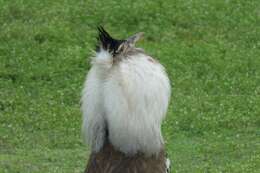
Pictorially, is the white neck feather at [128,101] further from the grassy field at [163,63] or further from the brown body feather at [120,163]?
the grassy field at [163,63]

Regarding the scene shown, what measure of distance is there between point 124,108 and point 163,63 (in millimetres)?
10330

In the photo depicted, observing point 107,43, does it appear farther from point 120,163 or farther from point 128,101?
point 120,163

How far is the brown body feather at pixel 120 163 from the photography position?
7660 mm

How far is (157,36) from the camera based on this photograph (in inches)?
762

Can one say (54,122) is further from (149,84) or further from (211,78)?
(149,84)

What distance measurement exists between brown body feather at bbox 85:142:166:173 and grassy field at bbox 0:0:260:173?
16.2 ft

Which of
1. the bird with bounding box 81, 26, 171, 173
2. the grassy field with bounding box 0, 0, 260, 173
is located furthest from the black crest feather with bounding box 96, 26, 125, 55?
the grassy field with bounding box 0, 0, 260, 173

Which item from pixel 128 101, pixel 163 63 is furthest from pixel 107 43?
pixel 163 63

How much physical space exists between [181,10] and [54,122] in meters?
6.17

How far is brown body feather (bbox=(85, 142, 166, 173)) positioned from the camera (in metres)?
7.66

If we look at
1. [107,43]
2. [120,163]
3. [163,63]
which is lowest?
[163,63]

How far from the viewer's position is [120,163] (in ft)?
25.2

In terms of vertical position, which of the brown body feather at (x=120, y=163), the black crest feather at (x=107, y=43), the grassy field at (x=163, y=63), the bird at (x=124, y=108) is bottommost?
the grassy field at (x=163, y=63)

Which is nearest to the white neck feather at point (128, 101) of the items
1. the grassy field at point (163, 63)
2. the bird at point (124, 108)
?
the bird at point (124, 108)
